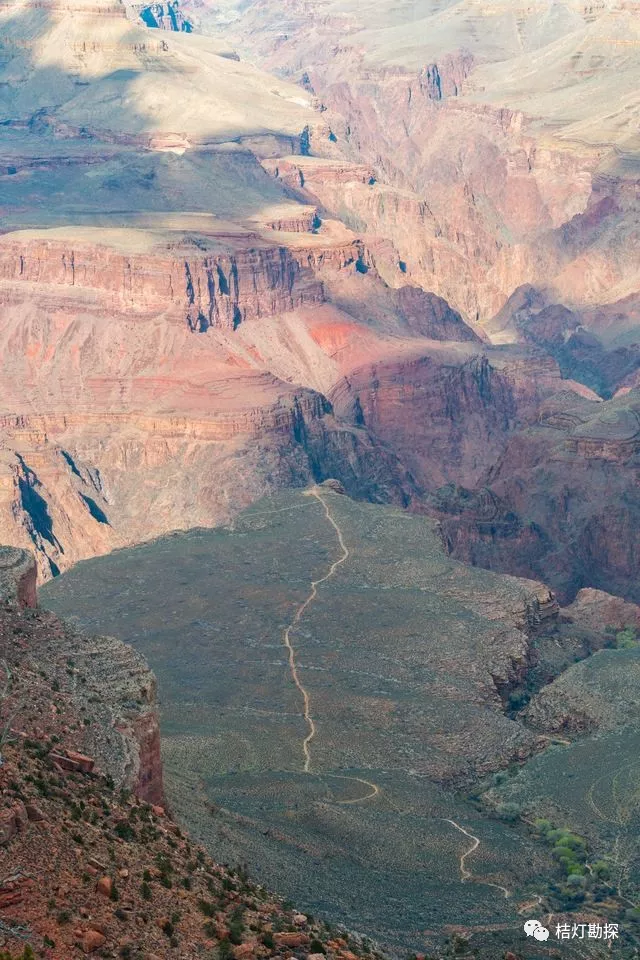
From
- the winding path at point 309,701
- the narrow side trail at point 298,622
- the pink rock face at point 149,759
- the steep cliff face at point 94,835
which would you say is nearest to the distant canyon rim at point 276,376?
the narrow side trail at point 298,622

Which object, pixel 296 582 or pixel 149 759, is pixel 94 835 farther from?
pixel 296 582

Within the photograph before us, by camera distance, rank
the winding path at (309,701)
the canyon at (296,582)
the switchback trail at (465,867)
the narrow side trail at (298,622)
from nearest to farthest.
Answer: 1. the canyon at (296,582)
2. the switchback trail at (465,867)
3. the winding path at (309,701)
4. the narrow side trail at (298,622)

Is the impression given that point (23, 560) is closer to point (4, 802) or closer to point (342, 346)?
point (4, 802)

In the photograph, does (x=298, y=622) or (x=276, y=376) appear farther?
(x=276, y=376)

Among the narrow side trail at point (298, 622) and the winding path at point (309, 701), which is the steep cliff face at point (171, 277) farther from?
the narrow side trail at point (298, 622)

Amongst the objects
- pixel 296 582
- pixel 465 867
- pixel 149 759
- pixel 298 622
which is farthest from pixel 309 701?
pixel 149 759

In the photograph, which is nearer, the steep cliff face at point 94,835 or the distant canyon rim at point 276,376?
the steep cliff face at point 94,835

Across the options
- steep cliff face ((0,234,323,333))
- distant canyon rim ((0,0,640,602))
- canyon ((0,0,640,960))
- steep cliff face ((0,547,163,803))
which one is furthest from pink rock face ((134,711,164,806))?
A: steep cliff face ((0,234,323,333))

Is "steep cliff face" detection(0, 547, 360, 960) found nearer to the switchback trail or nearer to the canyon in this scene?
the canyon
